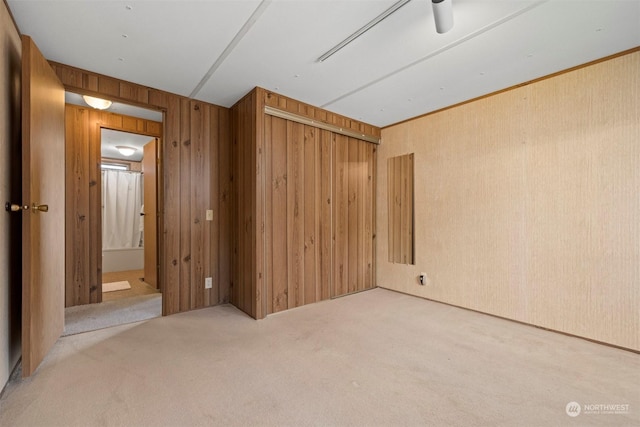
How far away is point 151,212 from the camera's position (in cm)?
422

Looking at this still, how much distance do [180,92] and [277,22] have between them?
1.63 meters

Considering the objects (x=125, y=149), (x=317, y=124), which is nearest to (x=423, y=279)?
(x=317, y=124)

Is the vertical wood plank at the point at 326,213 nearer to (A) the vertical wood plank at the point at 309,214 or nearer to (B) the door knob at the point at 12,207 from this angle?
(A) the vertical wood plank at the point at 309,214

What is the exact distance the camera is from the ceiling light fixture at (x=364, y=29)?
1.75 meters

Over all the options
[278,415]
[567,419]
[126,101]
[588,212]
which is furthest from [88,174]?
[588,212]

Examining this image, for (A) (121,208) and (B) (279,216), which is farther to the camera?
(A) (121,208)

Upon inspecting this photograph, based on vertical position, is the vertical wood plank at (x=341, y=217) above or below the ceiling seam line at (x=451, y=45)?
below

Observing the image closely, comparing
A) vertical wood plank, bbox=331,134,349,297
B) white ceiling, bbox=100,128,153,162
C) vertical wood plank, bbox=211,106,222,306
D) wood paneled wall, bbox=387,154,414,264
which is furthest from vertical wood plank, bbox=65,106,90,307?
wood paneled wall, bbox=387,154,414,264

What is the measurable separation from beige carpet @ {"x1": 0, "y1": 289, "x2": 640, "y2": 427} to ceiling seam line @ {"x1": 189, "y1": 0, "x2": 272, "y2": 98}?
7.89 ft

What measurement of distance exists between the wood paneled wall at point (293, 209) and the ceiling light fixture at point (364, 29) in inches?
36.3

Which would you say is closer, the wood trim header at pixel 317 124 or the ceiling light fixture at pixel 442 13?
the ceiling light fixture at pixel 442 13

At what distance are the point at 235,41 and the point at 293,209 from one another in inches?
67.9

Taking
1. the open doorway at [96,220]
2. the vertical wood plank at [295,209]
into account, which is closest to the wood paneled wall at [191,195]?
the open doorway at [96,220]

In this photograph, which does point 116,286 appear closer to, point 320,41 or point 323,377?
point 323,377
